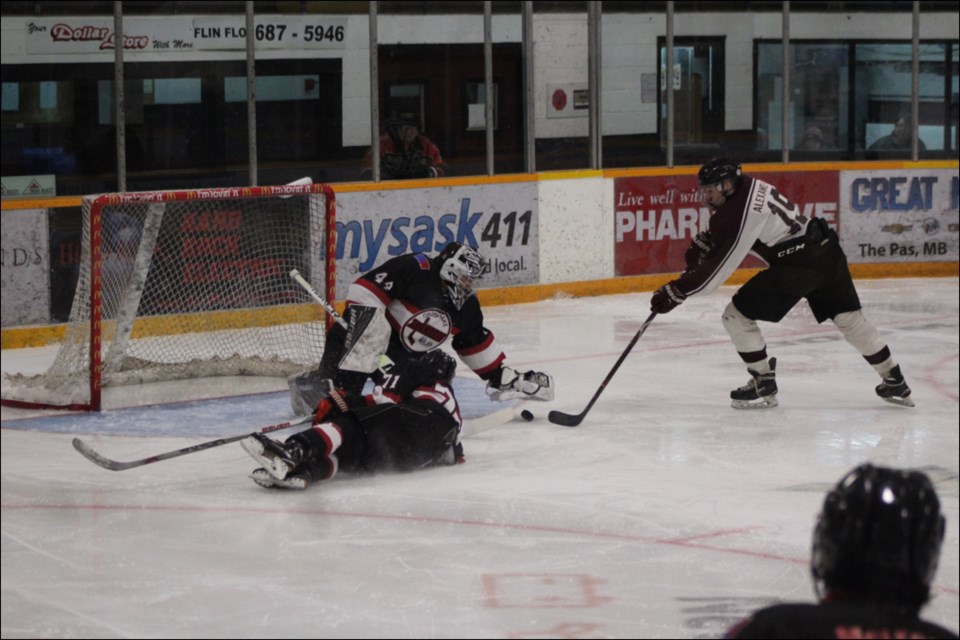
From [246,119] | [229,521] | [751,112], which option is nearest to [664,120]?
[751,112]

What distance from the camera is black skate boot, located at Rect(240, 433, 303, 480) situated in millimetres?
4574

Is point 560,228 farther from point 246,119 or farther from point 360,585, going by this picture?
point 360,585

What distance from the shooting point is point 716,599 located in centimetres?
368

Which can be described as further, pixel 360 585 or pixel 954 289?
pixel 954 289

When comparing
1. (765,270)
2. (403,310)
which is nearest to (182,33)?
(403,310)

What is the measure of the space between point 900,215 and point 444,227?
3.08 metres

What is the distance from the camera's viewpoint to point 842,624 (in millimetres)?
1226

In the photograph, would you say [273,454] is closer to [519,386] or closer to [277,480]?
[277,480]

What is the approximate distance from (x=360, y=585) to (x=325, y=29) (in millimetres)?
5546

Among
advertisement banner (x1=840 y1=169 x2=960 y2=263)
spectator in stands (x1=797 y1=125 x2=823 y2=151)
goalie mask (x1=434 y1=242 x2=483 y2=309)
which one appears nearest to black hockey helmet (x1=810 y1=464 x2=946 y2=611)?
goalie mask (x1=434 y1=242 x2=483 y2=309)

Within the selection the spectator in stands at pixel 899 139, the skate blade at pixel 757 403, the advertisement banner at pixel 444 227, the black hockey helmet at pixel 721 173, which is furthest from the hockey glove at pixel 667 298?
the spectator in stands at pixel 899 139

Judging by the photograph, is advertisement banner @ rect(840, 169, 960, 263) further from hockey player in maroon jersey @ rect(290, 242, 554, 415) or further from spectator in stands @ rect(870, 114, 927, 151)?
hockey player in maroon jersey @ rect(290, 242, 554, 415)

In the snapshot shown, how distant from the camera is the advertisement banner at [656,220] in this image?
31.0 ft

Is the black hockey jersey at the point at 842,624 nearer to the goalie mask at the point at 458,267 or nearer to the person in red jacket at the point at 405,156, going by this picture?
the goalie mask at the point at 458,267
